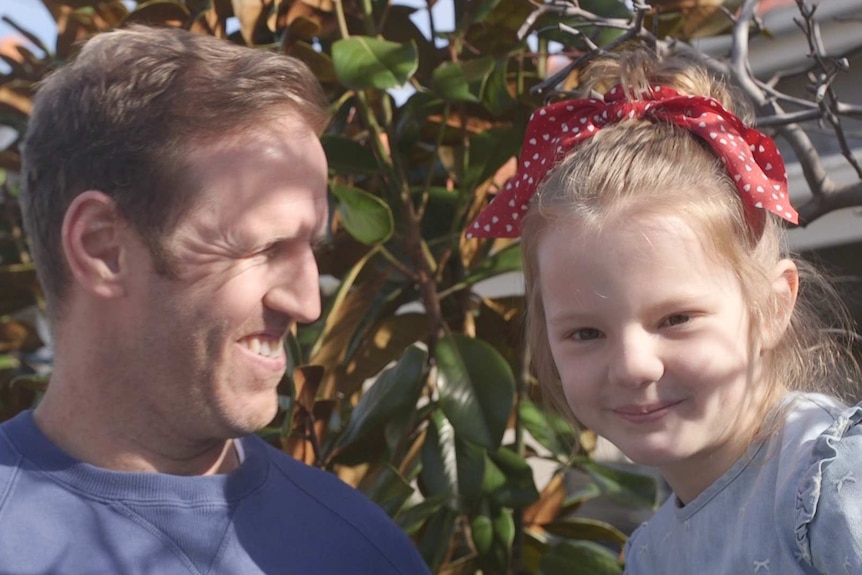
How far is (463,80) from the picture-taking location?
1.67m

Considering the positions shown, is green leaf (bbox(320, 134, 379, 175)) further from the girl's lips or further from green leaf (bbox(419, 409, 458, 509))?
the girl's lips

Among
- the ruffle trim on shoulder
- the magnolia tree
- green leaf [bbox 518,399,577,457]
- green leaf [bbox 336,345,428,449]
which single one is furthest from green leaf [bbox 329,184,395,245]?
the ruffle trim on shoulder

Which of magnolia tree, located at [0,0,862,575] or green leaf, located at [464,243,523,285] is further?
green leaf, located at [464,243,523,285]

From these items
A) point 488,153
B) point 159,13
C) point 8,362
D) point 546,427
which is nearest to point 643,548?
point 546,427

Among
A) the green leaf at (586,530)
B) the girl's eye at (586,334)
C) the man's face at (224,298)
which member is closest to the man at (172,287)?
the man's face at (224,298)

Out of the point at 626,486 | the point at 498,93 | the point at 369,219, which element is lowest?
the point at 626,486

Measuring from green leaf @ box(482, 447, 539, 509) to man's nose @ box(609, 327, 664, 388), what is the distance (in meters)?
0.71

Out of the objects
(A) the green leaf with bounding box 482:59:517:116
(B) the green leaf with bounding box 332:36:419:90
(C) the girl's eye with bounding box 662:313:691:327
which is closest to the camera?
(C) the girl's eye with bounding box 662:313:691:327

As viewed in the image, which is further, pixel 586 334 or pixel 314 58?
pixel 314 58

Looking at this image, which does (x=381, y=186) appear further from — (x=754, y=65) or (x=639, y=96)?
(x=754, y=65)

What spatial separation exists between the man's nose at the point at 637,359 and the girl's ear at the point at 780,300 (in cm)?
15

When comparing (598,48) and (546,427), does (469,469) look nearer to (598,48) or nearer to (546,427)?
(546,427)

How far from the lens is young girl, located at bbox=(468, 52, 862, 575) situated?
3.52 feet

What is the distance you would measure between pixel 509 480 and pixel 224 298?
28.1 inches
